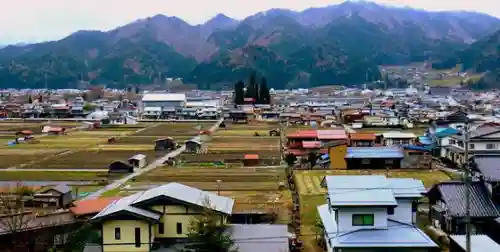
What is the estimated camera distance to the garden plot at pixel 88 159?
76.5 feet

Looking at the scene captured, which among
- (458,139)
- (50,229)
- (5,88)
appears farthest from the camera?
(5,88)

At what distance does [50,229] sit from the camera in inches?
442

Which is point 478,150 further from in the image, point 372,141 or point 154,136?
point 154,136

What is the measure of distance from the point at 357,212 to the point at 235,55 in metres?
98.3

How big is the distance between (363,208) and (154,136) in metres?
26.5

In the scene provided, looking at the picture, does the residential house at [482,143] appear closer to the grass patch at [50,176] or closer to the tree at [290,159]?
the tree at [290,159]

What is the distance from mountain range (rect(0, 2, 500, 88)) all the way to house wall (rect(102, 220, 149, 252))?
287 feet

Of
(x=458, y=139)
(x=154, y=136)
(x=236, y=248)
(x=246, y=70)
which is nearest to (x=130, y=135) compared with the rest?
(x=154, y=136)

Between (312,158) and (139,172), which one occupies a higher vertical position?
(312,158)

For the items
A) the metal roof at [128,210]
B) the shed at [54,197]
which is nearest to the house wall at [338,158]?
the shed at [54,197]

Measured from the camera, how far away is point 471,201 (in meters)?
11.6

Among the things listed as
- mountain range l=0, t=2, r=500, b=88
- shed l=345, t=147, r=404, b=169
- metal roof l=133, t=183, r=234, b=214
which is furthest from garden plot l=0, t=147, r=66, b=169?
mountain range l=0, t=2, r=500, b=88

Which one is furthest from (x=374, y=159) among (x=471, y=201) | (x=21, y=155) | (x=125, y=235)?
(x=21, y=155)

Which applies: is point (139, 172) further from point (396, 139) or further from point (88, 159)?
point (396, 139)
